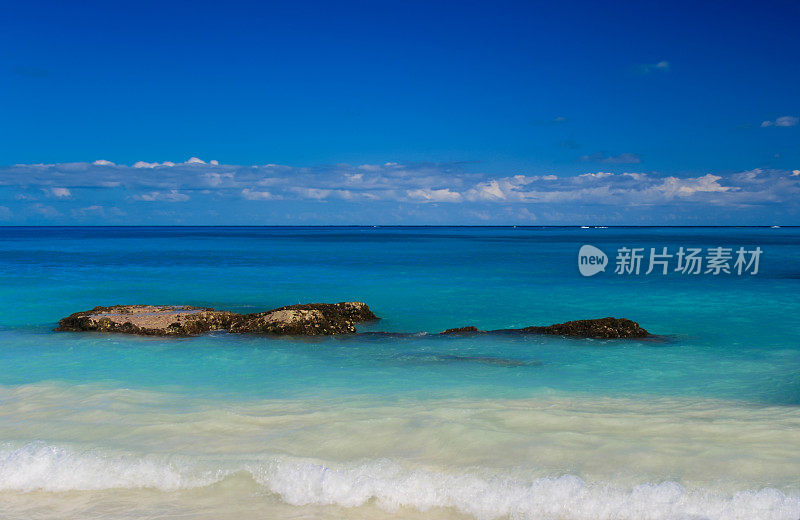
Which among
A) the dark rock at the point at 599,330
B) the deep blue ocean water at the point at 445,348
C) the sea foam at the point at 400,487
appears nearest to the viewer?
the sea foam at the point at 400,487

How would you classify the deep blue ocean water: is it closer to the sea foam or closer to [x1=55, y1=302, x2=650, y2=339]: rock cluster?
[x1=55, y1=302, x2=650, y2=339]: rock cluster

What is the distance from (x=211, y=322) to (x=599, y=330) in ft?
27.2

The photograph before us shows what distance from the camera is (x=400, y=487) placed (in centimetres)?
505

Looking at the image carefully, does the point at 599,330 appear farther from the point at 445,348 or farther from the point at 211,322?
the point at 211,322

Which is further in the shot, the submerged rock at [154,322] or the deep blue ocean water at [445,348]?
the submerged rock at [154,322]

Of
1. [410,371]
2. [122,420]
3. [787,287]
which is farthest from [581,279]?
[122,420]

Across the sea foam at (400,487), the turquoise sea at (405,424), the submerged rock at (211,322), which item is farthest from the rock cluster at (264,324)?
the sea foam at (400,487)

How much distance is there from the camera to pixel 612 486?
4.98m

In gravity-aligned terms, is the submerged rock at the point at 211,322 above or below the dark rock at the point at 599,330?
below

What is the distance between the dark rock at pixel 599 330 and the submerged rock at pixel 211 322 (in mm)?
4400

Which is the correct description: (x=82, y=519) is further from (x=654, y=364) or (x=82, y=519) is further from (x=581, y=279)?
(x=581, y=279)

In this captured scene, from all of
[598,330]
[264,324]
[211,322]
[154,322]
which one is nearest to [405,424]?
[264,324]

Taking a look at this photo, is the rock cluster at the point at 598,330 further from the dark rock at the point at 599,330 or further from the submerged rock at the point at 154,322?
the submerged rock at the point at 154,322

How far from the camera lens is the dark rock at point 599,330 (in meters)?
11.8
